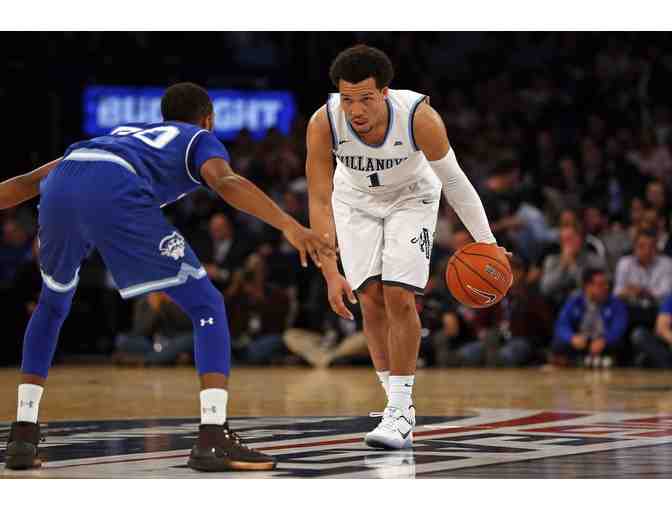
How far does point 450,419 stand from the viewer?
23.2 feet

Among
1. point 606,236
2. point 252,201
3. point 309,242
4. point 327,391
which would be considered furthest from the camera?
point 606,236

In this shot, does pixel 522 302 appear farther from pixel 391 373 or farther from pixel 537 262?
pixel 391 373

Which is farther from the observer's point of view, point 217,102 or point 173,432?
point 217,102

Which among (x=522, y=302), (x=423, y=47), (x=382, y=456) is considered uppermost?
(x=423, y=47)

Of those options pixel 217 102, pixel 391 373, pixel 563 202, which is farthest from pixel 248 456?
pixel 217 102

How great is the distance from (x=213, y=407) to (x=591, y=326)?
834cm

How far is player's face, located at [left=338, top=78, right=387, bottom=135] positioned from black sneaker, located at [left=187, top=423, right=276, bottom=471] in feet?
5.21

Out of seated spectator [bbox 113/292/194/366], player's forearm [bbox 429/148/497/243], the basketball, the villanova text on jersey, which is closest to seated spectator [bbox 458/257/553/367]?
seated spectator [bbox 113/292/194/366]

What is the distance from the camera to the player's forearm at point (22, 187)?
17.2ft

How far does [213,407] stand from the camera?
189 inches

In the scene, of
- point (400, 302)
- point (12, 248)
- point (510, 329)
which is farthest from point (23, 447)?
point (12, 248)

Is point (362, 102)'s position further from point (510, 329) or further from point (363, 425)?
point (510, 329)

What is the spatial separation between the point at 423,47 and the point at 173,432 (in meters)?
12.2
